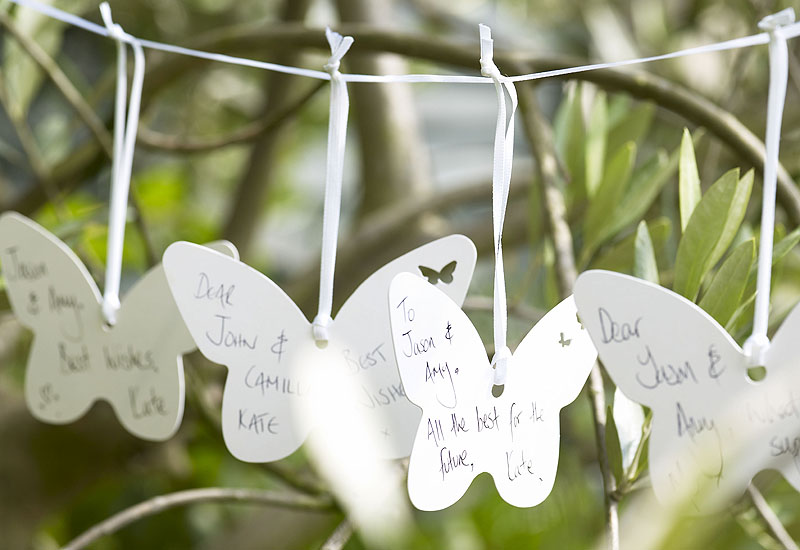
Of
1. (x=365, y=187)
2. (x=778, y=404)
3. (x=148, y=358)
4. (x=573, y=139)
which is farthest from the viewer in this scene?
(x=365, y=187)

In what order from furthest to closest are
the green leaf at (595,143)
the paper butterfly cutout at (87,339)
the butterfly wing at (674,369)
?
the green leaf at (595,143) → the paper butterfly cutout at (87,339) → the butterfly wing at (674,369)

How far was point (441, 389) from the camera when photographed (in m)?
0.34

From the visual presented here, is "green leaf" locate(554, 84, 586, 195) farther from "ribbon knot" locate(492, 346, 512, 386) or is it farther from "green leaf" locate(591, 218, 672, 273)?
"ribbon knot" locate(492, 346, 512, 386)

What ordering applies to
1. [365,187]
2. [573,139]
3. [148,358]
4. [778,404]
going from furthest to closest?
1. [365,187]
2. [573,139]
3. [148,358]
4. [778,404]

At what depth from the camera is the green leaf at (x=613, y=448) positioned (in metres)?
0.35

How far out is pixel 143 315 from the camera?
43cm

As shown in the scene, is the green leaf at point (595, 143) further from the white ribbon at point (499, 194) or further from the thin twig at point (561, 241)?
the white ribbon at point (499, 194)

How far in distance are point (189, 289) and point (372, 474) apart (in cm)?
12

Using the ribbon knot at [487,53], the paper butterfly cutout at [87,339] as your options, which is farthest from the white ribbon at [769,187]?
the paper butterfly cutout at [87,339]

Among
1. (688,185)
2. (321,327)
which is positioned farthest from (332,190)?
(688,185)

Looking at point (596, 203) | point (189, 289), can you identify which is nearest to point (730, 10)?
point (596, 203)

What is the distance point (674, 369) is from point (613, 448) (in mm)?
48

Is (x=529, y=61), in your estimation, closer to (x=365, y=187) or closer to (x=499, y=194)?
(x=499, y=194)

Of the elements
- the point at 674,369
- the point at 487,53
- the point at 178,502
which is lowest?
the point at 178,502
